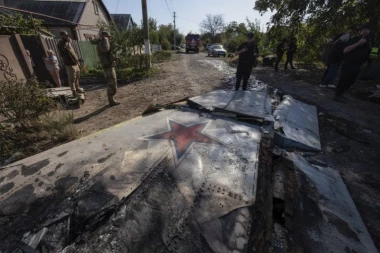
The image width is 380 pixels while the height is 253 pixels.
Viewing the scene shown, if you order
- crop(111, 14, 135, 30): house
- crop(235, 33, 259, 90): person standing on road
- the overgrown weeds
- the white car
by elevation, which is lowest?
the white car

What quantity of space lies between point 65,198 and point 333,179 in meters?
3.04

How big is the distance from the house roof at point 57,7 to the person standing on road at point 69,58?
14.4 m

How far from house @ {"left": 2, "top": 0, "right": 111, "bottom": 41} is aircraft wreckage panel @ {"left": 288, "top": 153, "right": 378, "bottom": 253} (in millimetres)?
19446

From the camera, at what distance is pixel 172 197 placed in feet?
4.81

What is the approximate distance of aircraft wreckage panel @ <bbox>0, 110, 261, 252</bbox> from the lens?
130 cm

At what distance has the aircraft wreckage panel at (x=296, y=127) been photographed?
9.86 feet

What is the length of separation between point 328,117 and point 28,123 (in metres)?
6.70

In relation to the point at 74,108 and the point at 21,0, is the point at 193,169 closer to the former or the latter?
the point at 74,108

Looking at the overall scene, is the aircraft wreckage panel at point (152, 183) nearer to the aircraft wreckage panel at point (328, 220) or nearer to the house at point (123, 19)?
the aircraft wreckage panel at point (328, 220)

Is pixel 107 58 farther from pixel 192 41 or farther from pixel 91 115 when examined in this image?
pixel 192 41

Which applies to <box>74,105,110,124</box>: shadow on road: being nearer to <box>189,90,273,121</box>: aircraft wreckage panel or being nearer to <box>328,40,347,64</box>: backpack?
<box>189,90,273,121</box>: aircraft wreckage panel

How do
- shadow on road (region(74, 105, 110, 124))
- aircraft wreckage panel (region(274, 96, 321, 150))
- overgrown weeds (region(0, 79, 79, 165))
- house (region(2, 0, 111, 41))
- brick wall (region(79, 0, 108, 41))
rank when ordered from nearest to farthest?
aircraft wreckage panel (region(274, 96, 321, 150)) → overgrown weeds (region(0, 79, 79, 165)) → shadow on road (region(74, 105, 110, 124)) → house (region(2, 0, 111, 41)) → brick wall (region(79, 0, 108, 41))

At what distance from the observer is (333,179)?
257cm

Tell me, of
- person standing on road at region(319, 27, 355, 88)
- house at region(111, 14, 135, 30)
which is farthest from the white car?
person standing on road at region(319, 27, 355, 88)
